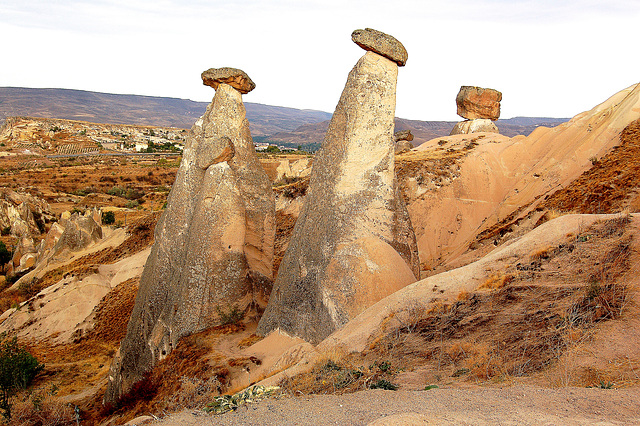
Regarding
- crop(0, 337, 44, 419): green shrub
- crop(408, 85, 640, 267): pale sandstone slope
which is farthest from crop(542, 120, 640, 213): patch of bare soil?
crop(0, 337, 44, 419): green shrub

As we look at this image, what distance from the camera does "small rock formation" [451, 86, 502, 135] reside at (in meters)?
23.1

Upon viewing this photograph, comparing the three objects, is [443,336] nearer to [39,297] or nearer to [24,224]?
[39,297]

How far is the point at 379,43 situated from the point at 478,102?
18759mm

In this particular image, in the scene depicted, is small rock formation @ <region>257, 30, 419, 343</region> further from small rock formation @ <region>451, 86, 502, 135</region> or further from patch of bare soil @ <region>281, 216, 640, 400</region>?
small rock formation @ <region>451, 86, 502, 135</region>

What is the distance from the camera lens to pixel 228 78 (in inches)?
296

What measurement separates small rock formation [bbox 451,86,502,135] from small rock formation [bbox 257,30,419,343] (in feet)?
59.2

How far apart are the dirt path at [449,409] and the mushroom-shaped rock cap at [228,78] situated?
5393 millimetres

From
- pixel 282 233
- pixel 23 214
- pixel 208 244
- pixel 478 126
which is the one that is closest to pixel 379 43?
pixel 208 244

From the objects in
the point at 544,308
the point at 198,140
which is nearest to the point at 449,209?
the point at 198,140

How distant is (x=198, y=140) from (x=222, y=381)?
4149 millimetres

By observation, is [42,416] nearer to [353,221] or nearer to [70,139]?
[353,221]

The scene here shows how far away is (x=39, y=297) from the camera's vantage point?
13047 mm

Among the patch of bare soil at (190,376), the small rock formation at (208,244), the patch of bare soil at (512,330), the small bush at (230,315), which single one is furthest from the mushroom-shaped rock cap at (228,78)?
the patch of bare soil at (512,330)

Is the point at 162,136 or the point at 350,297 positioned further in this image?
the point at 162,136
